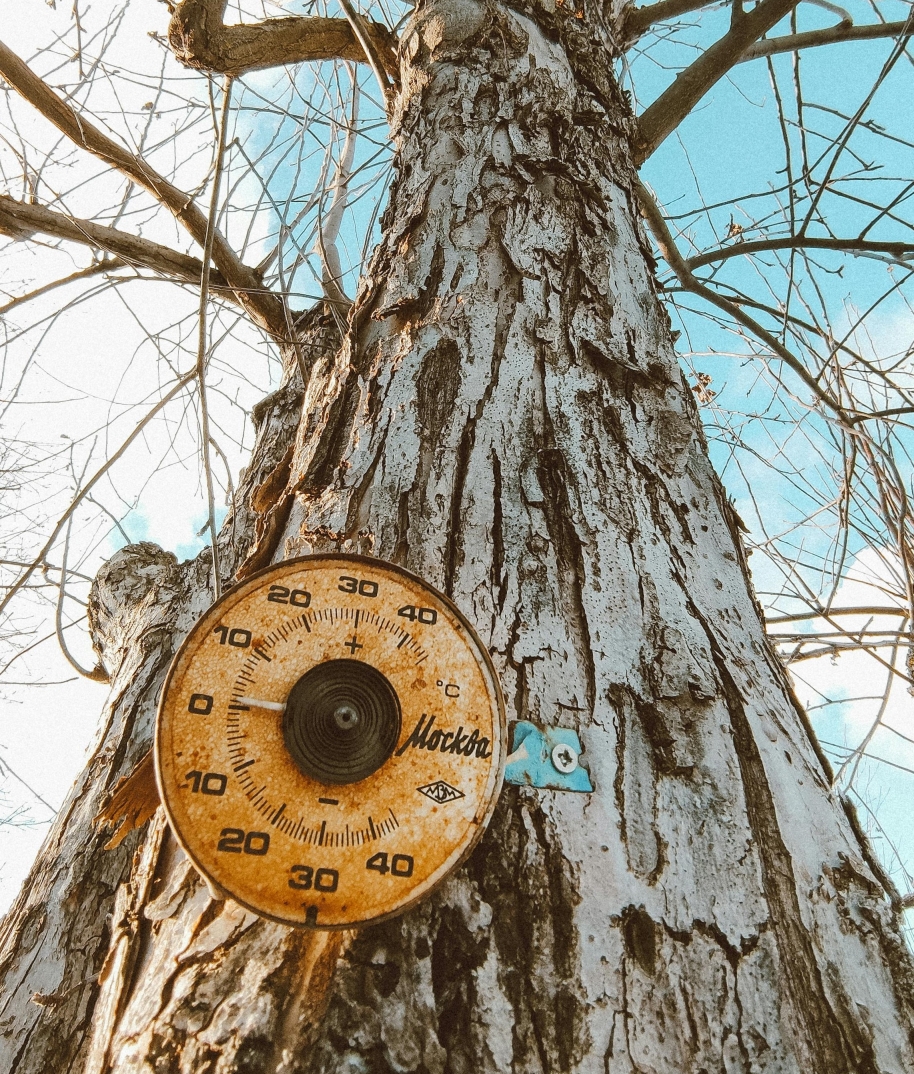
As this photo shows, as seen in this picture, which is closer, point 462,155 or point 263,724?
point 263,724

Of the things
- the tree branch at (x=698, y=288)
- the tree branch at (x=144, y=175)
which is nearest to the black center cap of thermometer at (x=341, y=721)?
the tree branch at (x=144, y=175)

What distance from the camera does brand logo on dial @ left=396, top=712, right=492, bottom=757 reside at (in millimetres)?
675

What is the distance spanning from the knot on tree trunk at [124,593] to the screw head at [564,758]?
1.42 metres

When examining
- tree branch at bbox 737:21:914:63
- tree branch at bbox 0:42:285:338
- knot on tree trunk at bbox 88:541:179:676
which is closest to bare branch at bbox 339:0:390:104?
tree branch at bbox 0:42:285:338

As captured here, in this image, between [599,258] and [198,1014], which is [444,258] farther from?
[198,1014]

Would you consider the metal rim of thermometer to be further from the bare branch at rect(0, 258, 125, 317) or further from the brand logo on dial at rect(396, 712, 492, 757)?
the bare branch at rect(0, 258, 125, 317)

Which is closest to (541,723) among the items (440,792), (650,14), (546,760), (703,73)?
(546,760)

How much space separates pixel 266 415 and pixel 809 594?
168 centimetres

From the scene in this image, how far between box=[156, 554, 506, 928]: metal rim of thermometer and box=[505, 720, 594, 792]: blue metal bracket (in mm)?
79

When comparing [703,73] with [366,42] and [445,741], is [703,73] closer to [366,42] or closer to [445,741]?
[366,42]

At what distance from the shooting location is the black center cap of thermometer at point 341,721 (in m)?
0.65

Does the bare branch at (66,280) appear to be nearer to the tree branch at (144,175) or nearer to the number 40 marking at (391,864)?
the tree branch at (144,175)

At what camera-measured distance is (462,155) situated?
1.40 metres


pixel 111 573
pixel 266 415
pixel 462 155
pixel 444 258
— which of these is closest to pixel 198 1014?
pixel 444 258
